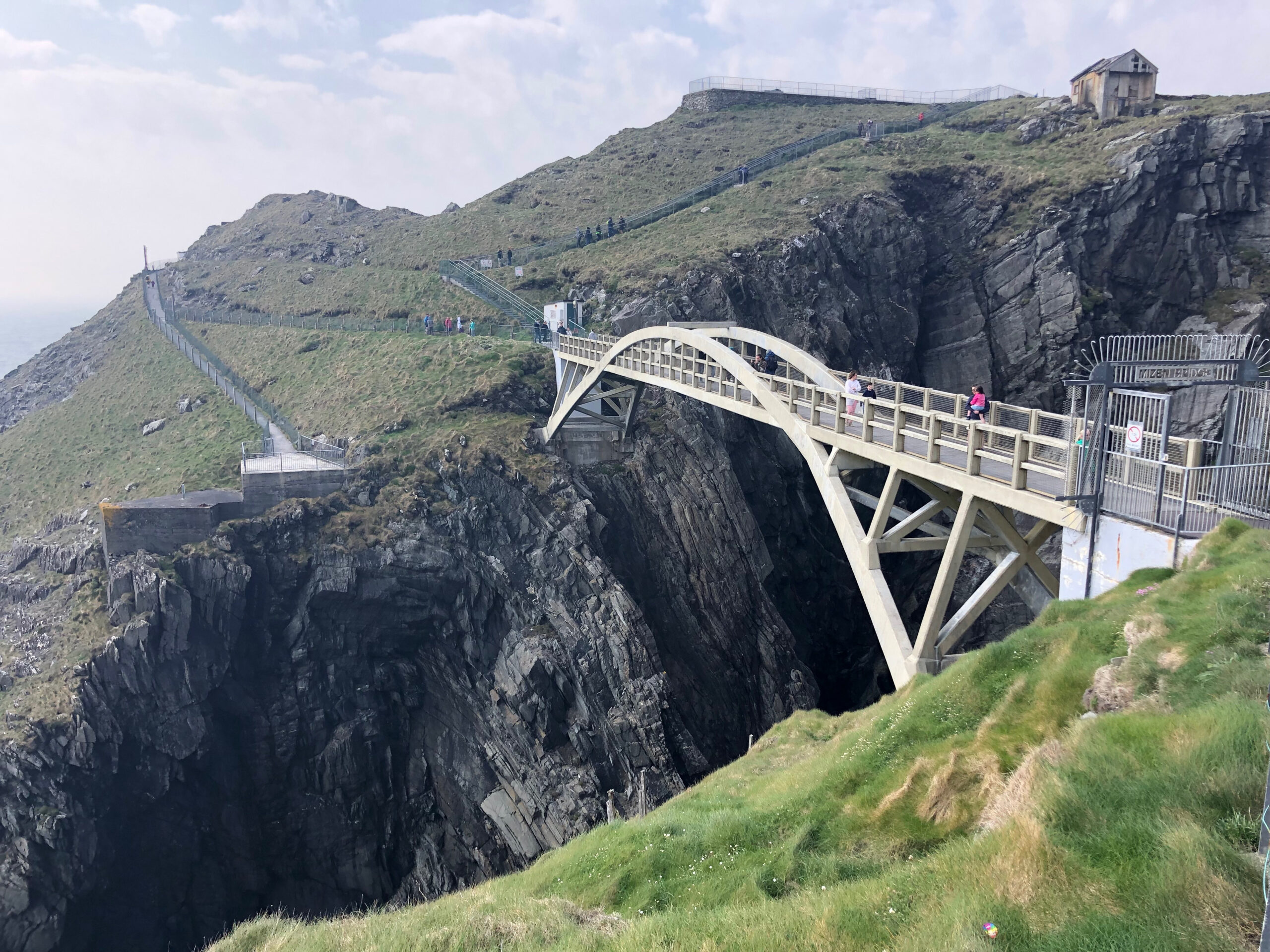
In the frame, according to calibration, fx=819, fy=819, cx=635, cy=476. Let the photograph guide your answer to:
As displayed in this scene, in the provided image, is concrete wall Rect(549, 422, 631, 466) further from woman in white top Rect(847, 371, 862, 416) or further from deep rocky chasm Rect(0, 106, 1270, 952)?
woman in white top Rect(847, 371, 862, 416)

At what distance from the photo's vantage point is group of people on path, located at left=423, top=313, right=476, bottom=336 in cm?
4825

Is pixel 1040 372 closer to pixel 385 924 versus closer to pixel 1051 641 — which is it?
pixel 1051 641

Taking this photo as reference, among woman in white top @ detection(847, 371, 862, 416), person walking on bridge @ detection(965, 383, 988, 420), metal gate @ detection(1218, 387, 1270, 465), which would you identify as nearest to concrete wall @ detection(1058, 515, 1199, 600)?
metal gate @ detection(1218, 387, 1270, 465)

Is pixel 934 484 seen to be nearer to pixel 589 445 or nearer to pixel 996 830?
pixel 996 830

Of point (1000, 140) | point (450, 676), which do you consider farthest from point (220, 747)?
point (1000, 140)

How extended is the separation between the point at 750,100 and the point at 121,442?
212ft

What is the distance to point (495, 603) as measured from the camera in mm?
30031

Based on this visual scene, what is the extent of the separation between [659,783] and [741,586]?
994 cm

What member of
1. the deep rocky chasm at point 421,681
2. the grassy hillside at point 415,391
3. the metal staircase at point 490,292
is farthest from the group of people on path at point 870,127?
the grassy hillside at point 415,391

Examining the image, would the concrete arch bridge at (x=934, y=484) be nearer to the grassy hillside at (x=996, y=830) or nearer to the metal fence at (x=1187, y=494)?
the metal fence at (x=1187, y=494)

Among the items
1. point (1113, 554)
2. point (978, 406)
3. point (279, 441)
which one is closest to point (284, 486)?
point (279, 441)

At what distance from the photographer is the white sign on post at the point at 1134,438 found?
991 cm

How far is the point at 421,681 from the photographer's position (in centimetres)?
3056

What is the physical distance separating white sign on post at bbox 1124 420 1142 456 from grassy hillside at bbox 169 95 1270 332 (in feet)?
117
